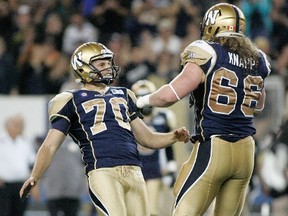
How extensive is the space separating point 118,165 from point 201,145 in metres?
0.61

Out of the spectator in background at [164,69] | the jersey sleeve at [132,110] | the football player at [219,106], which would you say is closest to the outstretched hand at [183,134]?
the football player at [219,106]

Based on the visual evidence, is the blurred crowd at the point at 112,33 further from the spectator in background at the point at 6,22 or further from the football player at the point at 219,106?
the football player at the point at 219,106

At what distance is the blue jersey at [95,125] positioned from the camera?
750cm

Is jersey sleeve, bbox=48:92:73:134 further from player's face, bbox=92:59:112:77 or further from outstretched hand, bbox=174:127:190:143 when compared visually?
outstretched hand, bbox=174:127:190:143

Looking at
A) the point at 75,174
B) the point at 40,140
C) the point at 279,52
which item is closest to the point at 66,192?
the point at 75,174

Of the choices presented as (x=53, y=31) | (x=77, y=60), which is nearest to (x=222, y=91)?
(x=77, y=60)

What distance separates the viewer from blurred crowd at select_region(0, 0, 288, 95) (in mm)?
15367

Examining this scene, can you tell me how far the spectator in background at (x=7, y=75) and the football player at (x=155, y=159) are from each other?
13.4ft

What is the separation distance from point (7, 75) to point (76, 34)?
1.35 m

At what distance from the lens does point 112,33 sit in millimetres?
16281

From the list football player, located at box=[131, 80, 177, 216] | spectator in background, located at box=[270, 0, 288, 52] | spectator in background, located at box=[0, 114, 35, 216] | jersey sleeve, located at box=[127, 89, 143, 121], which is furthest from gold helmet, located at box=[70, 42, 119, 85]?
spectator in background, located at box=[270, 0, 288, 52]

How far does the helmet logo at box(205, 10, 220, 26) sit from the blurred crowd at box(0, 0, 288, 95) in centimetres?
737

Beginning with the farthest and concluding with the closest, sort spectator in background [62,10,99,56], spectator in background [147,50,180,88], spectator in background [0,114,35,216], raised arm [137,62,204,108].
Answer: spectator in background [62,10,99,56], spectator in background [147,50,180,88], spectator in background [0,114,35,216], raised arm [137,62,204,108]

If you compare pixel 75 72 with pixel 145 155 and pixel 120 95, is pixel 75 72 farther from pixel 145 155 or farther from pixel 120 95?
pixel 145 155
